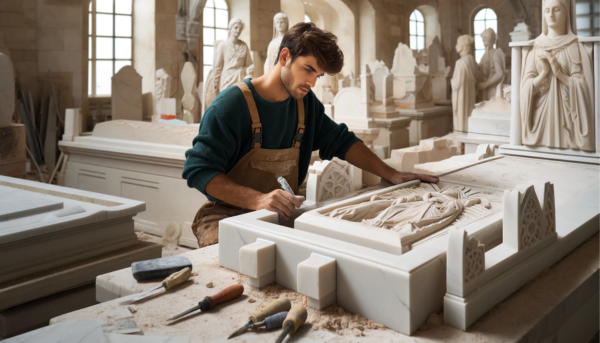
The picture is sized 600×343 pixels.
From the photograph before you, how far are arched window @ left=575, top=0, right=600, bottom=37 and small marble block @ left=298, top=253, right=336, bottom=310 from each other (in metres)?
8.07

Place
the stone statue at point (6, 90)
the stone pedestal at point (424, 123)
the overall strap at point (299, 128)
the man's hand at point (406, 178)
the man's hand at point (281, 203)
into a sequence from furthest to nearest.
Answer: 1. the stone pedestal at point (424, 123)
2. the stone statue at point (6, 90)
3. the man's hand at point (406, 178)
4. the overall strap at point (299, 128)
5. the man's hand at point (281, 203)

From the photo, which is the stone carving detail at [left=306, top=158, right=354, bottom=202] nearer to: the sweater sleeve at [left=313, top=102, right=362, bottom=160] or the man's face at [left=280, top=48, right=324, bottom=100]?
the sweater sleeve at [left=313, top=102, right=362, bottom=160]

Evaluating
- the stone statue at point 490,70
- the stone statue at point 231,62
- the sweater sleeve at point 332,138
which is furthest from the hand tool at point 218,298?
the stone statue at point 490,70

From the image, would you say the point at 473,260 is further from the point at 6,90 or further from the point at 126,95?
the point at 126,95

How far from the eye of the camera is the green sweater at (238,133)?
2457 millimetres

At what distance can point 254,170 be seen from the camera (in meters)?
2.69

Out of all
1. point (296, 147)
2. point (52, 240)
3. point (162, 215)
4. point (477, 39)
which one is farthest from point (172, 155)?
point (477, 39)

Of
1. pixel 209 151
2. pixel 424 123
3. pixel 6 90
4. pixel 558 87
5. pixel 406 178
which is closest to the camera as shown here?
pixel 209 151

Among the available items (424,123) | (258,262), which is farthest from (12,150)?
(424,123)

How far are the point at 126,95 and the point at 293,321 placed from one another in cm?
827

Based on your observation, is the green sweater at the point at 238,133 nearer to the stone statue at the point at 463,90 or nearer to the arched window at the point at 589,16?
the arched window at the point at 589,16

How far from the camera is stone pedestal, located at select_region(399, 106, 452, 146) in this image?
1197 centimetres

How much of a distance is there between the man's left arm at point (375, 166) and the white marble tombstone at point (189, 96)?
8.57m

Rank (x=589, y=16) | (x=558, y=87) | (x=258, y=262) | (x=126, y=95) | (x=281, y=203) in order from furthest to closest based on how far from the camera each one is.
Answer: (x=126, y=95) < (x=589, y=16) < (x=558, y=87) < (x=281, y=203) < (x=258, y=262)
